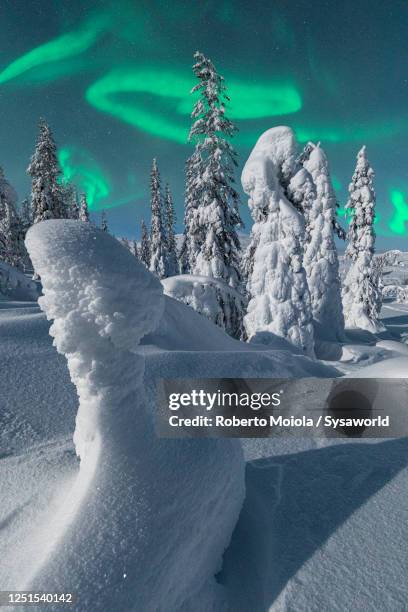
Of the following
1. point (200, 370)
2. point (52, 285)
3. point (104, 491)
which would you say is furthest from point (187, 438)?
point (200, 370)

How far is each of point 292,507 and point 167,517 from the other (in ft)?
4.30

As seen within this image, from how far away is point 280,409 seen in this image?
3.41 metres

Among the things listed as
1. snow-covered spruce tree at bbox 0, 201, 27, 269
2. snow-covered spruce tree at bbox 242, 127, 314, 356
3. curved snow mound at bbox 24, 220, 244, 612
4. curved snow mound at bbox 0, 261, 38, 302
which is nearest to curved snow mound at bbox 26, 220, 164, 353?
curved snow mound at bbox 24, 220, 244, 612

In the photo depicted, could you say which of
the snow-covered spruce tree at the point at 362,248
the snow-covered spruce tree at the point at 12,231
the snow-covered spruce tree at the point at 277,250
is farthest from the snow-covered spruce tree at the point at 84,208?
the snow-covered spruce tree at the point at 277,250

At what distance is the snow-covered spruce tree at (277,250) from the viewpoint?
1117 centimetres

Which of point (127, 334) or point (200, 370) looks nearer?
point (127, 334)

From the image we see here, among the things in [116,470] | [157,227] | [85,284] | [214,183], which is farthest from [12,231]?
[116,470]

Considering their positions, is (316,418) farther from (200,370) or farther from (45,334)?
(45,334)

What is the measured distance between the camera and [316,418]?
12.1 ft

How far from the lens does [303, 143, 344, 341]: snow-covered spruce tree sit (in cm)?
1812

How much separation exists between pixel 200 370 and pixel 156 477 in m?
2.44

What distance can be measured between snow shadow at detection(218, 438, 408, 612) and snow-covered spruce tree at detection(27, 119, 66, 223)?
23.4m

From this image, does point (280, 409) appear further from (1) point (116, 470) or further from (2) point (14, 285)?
(2) point (14, 285)

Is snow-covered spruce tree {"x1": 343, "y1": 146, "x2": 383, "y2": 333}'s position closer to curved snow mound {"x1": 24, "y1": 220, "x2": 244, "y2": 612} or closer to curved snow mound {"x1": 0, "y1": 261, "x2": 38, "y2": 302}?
curved snow mound {"x1": 0, "y1": 261, "x2": 38, "y2": 302}
